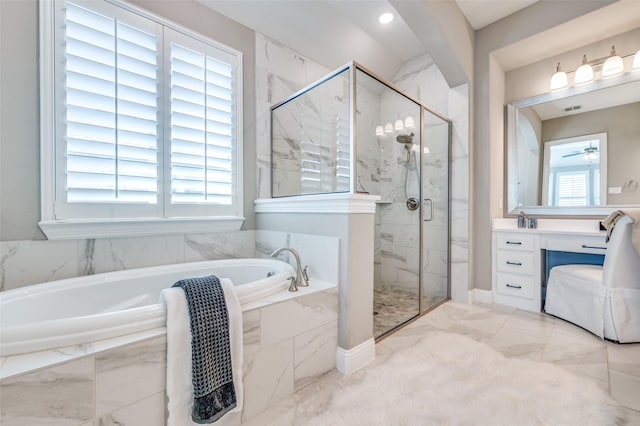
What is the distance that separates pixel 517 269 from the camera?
262 centimetres

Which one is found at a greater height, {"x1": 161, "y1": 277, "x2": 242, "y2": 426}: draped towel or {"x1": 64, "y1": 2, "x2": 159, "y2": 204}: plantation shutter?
{"x1": 64, "y1": 2, "x2": 159, "y2": 204}: plantation shutter

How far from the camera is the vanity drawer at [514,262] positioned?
101 inches

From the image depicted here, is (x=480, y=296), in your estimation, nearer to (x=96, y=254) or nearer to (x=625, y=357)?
(x=625, y=357)

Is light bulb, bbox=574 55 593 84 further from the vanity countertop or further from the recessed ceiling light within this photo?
the recessed ceiling light

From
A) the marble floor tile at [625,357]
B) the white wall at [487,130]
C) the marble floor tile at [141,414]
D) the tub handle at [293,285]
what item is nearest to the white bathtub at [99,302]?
the tub handle at [293,285]

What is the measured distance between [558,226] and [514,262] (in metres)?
0.55

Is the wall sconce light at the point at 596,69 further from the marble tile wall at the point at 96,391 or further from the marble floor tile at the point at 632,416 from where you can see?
the marble tile wall at the point at 96,391

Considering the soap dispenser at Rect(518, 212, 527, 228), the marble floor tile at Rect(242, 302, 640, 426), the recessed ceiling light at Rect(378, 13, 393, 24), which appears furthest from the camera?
the soap dispenser at Rect(518, 212, 527, 228)

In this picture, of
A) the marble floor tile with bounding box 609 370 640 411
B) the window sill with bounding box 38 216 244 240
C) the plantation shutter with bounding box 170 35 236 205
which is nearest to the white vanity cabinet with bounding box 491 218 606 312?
the marble floor tile with bounding box 609 370 640 411

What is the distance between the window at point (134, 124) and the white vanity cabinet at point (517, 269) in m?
2.52

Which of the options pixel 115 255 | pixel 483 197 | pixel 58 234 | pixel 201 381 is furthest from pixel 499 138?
pixel 58 234

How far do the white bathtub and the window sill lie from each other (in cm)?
26

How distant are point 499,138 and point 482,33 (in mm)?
1066

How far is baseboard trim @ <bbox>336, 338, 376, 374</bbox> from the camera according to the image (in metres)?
1.61
